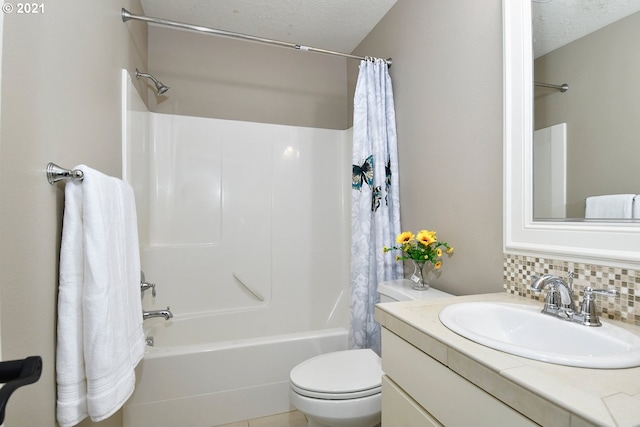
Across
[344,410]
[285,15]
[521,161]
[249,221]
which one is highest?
[285,15]

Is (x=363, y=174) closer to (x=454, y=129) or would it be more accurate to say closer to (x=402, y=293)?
(x=454, y=129)

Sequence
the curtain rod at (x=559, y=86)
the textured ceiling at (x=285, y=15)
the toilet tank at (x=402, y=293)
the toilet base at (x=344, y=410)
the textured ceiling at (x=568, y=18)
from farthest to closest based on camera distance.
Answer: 1. the textured ceiling at (x=285, y=15)
2. the toilet tank at (x=402, y=293)
3. the toilet base at (x=344, y=410)
4. the curtain rod at (x=559, y=86)
5. the textured ceiling at (x=568, y=18)

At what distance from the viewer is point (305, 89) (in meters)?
2.54

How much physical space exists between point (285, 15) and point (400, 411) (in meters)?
2.25

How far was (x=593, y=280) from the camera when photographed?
33.9 inches

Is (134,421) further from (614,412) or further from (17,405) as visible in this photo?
(614,412)

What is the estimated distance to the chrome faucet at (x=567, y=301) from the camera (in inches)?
30.5

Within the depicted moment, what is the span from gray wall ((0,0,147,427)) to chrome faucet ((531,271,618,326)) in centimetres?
130

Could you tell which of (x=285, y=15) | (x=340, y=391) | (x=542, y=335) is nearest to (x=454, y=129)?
(x=542, y=335)

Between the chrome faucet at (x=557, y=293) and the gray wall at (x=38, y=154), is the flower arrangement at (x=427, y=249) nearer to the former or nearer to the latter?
the chrome faucet at (x=557, y=293)

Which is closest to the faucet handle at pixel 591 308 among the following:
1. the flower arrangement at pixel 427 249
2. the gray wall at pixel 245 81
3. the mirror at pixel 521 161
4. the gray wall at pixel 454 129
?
the mirror at pixel 521 161

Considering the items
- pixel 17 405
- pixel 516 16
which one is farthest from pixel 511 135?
pixel 17 405

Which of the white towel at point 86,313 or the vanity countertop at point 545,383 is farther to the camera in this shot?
the white towel at point 86,313

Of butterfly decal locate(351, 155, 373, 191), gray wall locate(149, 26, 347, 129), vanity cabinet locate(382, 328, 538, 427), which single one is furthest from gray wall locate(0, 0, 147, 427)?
butterfly decal locate(351, 155, 373, 191)
